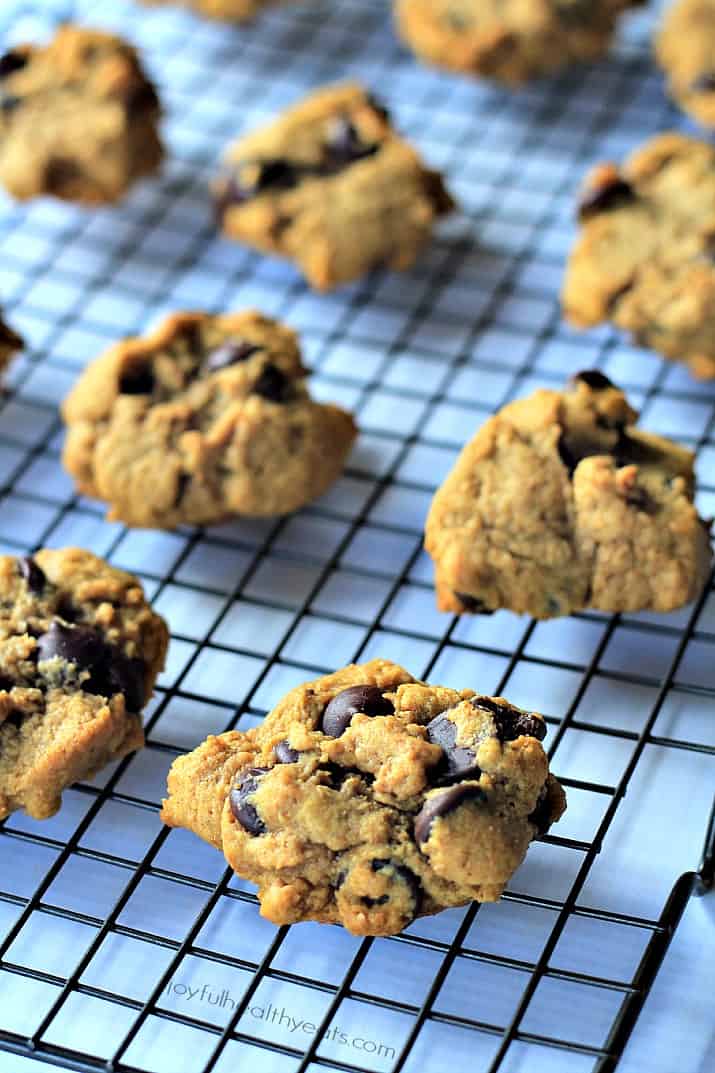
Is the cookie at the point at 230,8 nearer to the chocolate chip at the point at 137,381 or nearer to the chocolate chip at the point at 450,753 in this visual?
the chocolate chip at the point at 137,381

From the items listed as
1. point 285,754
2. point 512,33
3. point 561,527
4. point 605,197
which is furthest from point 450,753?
point 512,33

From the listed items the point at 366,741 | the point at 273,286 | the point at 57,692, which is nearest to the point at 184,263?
the point at 273,286

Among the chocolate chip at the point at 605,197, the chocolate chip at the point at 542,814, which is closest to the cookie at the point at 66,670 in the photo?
the chocolate chip at the point at 542,814

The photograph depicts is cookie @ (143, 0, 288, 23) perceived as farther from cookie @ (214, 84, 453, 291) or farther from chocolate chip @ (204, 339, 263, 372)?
chocolate chip @ (204, 339, 263, 372)

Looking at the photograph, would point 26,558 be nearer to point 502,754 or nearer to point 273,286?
point 502,754

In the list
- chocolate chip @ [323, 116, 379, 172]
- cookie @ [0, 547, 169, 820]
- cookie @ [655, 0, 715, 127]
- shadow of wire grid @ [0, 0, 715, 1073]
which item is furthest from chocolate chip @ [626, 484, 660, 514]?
cookie @ [655, 0, 715, 127]
